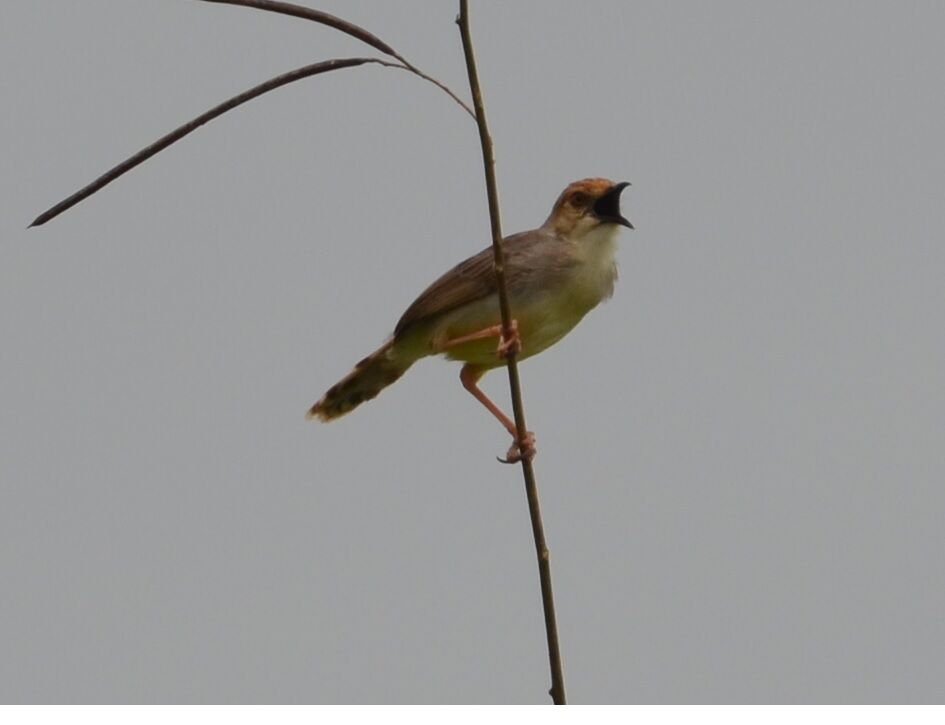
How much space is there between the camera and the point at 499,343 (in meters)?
6.55

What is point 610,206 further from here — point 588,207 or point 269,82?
point 269,82

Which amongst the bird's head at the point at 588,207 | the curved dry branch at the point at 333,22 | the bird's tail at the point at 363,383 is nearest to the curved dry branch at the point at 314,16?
the curved dry branch at the point at 333,22

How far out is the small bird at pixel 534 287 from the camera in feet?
21.9

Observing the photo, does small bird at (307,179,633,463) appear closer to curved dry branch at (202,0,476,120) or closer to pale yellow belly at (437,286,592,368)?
pale yellow belly at (437,286,592,368)

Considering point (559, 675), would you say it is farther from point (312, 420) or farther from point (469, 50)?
point (312, 420)

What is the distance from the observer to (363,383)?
7480 millimetres

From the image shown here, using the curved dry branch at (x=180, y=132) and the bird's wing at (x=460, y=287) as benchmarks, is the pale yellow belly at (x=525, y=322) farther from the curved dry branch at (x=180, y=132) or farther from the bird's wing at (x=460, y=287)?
the curved dry branch at (x=180, y=132)

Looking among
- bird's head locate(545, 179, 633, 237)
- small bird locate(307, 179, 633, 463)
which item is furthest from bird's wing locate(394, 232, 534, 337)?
bird's head locate(545, 179, 633, 237)

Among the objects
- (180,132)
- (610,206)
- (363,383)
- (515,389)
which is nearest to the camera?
(180,132)

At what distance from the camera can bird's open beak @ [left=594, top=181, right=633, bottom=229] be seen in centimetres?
660

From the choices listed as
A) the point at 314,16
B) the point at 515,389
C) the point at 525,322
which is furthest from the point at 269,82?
the point at 525,322

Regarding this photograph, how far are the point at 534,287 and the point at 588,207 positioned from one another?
48cm
